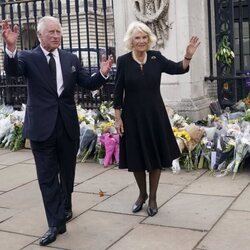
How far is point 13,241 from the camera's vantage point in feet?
13.8

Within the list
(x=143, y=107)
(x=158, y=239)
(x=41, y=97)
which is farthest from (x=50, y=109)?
(x=158, y=239)

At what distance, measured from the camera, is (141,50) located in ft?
14.8

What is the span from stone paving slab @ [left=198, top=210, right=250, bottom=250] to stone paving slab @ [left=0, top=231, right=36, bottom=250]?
1.48 metres

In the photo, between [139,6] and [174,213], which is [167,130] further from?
[139,6]

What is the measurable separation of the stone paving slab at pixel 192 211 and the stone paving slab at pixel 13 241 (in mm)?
1093

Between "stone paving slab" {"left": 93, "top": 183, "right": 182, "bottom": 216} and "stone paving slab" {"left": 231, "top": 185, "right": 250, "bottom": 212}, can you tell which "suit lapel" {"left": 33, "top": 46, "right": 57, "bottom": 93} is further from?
"stone paving slab" {"left": 231, "top": 185, "right": 250, "bottom": 212}

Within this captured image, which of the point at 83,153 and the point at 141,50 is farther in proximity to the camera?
the point at 83,153

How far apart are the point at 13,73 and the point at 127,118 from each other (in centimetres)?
119

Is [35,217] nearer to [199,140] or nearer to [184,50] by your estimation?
[199,140]

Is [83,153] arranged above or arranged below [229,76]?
below

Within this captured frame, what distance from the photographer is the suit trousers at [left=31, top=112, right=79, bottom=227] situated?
13.7ft

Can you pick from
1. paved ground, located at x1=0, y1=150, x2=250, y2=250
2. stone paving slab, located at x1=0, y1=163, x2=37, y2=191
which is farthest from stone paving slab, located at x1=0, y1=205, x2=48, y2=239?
stone paving slab, located at x1=0, y1=163, x2=37, y2=191

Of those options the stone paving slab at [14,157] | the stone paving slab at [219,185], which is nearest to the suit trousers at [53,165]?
the stone paving slab at [219,185]

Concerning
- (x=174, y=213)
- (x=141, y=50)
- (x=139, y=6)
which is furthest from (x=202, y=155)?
(x=139, y=6)
